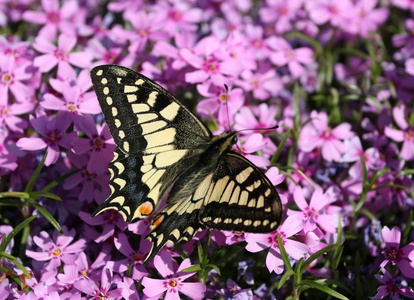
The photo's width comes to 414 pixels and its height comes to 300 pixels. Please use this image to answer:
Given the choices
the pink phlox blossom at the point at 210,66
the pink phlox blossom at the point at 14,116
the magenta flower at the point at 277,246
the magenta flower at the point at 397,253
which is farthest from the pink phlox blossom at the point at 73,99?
the magenta flower at the point at 397,253

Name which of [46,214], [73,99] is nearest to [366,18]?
[73,99]

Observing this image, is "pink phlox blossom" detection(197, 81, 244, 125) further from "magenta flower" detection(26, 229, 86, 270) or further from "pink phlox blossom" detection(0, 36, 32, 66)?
"pink phlox blossom" detection(0, 36, 32, 66)

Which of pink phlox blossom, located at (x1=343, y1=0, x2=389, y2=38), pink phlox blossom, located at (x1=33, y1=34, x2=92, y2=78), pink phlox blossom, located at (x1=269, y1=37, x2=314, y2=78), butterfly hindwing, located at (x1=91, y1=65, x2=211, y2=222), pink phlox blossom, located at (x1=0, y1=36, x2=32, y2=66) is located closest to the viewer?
butterfly hindwing, located at (x1=91, y1=65, x2=211, y2=222)

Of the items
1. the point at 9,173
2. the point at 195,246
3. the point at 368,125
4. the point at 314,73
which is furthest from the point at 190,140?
the point at 314,73

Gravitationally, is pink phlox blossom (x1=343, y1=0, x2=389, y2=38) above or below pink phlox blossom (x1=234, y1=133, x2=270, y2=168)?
above

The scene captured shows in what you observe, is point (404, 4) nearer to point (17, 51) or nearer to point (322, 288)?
point (322, 288)

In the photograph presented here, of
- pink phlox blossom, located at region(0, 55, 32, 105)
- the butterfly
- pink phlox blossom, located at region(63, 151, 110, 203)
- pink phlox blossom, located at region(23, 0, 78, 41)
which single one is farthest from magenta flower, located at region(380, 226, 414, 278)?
pink phlox blossom, located at region(23, 0, 78, 41)

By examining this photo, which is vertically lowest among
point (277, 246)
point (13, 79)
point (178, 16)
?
point (277, 246)

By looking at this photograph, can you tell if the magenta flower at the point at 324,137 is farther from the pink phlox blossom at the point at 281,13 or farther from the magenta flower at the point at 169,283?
the pink phlox blossom at the point at 281,13
